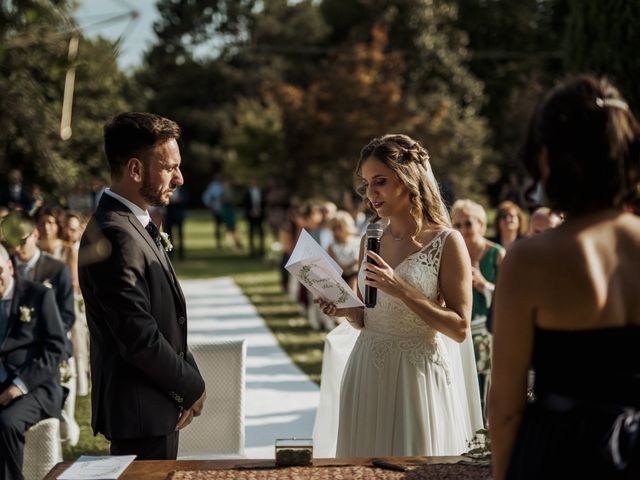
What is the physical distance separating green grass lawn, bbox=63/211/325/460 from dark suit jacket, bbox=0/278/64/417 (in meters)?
1.62

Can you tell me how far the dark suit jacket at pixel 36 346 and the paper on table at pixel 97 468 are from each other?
2.50m

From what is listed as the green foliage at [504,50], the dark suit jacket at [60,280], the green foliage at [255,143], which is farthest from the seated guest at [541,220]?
the green foliage at [504,50]

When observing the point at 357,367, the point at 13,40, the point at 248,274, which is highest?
the point at 13,40

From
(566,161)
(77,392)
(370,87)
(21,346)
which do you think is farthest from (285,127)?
(566,161)

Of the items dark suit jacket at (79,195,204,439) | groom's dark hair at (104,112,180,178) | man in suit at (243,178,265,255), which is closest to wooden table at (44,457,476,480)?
dark suit jacket at (79,195,204,439)

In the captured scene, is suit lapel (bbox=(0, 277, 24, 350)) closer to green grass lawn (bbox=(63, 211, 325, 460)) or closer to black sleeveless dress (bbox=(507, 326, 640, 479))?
green grass lawn (bbox=(63, 211, 325, 460))

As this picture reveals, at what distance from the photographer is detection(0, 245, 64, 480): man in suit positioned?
5.42 m

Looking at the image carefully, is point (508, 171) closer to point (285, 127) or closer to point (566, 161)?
point (285, 127)

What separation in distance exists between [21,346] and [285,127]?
21.2 metres

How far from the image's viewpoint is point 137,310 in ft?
11.2

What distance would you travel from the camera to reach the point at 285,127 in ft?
86.5

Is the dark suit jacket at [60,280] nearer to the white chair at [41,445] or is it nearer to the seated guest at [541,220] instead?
the white chair at [41,445]

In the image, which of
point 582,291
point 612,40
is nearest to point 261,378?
point 612,40

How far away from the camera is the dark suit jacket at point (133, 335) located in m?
3.40
